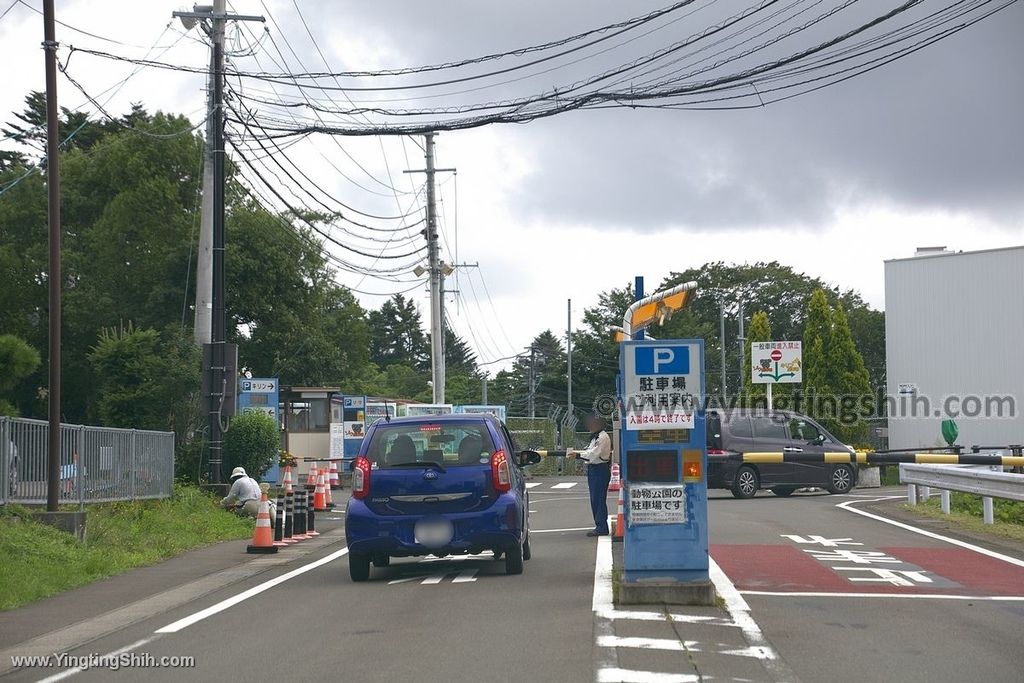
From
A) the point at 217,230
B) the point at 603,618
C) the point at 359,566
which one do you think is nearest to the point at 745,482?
the point at 217,230

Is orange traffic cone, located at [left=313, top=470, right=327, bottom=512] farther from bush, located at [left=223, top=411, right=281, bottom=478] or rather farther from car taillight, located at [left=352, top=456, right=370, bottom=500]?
car taillight, located at [left=352, top=456, right=370, bottom=500]

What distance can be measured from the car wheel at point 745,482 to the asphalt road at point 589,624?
1256cm

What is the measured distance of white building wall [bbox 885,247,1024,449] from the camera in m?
48.2

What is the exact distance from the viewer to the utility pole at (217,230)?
23.6 meters

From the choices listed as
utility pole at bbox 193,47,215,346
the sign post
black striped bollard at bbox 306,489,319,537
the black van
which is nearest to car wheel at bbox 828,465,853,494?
the black van

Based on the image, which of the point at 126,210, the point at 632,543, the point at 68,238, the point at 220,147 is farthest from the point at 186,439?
the point at 68,238

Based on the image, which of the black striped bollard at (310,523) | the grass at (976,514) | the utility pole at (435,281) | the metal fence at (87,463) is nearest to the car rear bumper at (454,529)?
the metal fence at (87,463)

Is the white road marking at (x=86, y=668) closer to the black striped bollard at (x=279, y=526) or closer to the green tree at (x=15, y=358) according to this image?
the black striped bollard at (x=279, y=526)

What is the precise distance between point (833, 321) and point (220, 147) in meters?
32.6

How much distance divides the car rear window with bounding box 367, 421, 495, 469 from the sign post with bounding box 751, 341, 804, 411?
116 ft

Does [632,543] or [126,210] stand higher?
[126,210]

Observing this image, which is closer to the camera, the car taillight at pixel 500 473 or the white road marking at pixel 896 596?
the white road marking at pixel 896 596

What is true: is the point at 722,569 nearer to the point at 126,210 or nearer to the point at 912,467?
the point at 912,467

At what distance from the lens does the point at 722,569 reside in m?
12.8
